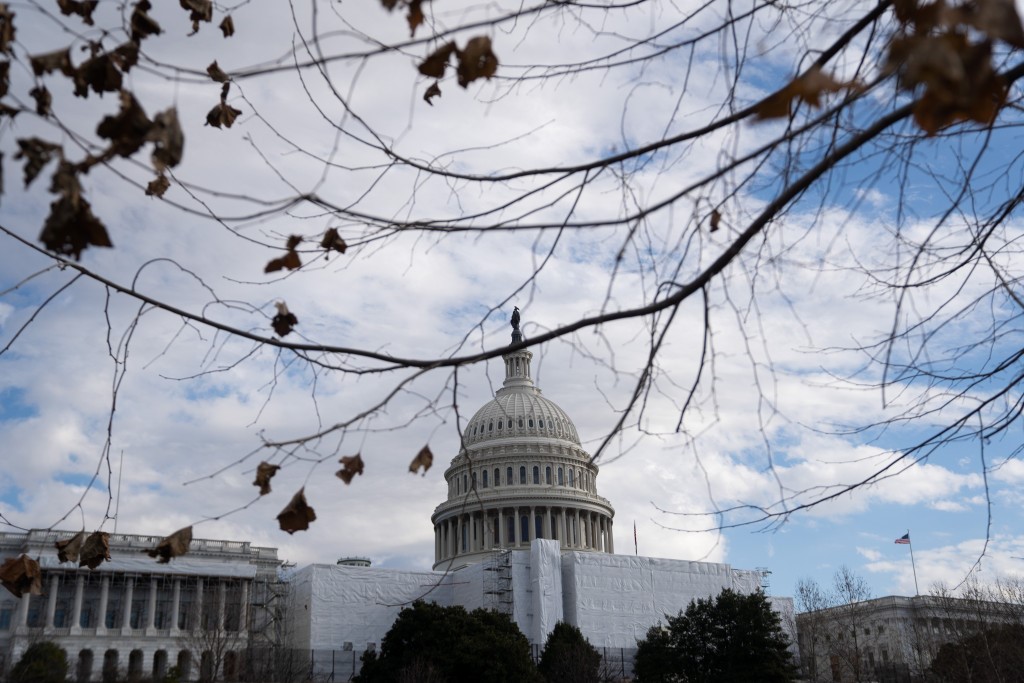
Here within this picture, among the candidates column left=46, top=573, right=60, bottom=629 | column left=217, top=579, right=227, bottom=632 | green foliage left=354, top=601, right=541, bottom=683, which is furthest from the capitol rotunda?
green foliage left=354, top=601, right=541, bottom=683

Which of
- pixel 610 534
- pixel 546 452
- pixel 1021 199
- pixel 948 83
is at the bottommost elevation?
pixel 948 83

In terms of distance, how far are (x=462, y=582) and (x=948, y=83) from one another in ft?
261

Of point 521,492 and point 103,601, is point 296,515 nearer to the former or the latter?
point 103,601

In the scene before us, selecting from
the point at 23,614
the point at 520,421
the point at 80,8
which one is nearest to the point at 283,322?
the point at 80,8

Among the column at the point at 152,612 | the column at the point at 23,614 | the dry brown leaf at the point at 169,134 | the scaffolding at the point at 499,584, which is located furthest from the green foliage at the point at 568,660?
the dry brown leaf at the point at 169,134

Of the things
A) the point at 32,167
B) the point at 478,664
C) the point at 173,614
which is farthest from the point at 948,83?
the point at 173,614

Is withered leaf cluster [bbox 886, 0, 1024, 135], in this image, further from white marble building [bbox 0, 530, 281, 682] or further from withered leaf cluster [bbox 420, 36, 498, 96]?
white marble building [bbox 0, 530, 281, 682]

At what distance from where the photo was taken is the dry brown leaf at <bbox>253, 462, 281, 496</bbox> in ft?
15.1

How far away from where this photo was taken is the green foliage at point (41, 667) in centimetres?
4662

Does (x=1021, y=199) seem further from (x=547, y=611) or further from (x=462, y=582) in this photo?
(x=462, y=582)

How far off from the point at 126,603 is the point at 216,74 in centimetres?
7537

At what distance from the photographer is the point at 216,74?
510 centimetres

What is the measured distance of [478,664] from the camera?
48.4 metres

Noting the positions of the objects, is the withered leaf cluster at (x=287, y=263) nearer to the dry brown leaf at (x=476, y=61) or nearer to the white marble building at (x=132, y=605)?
the dry brown leaf at (x=476, y=61)
